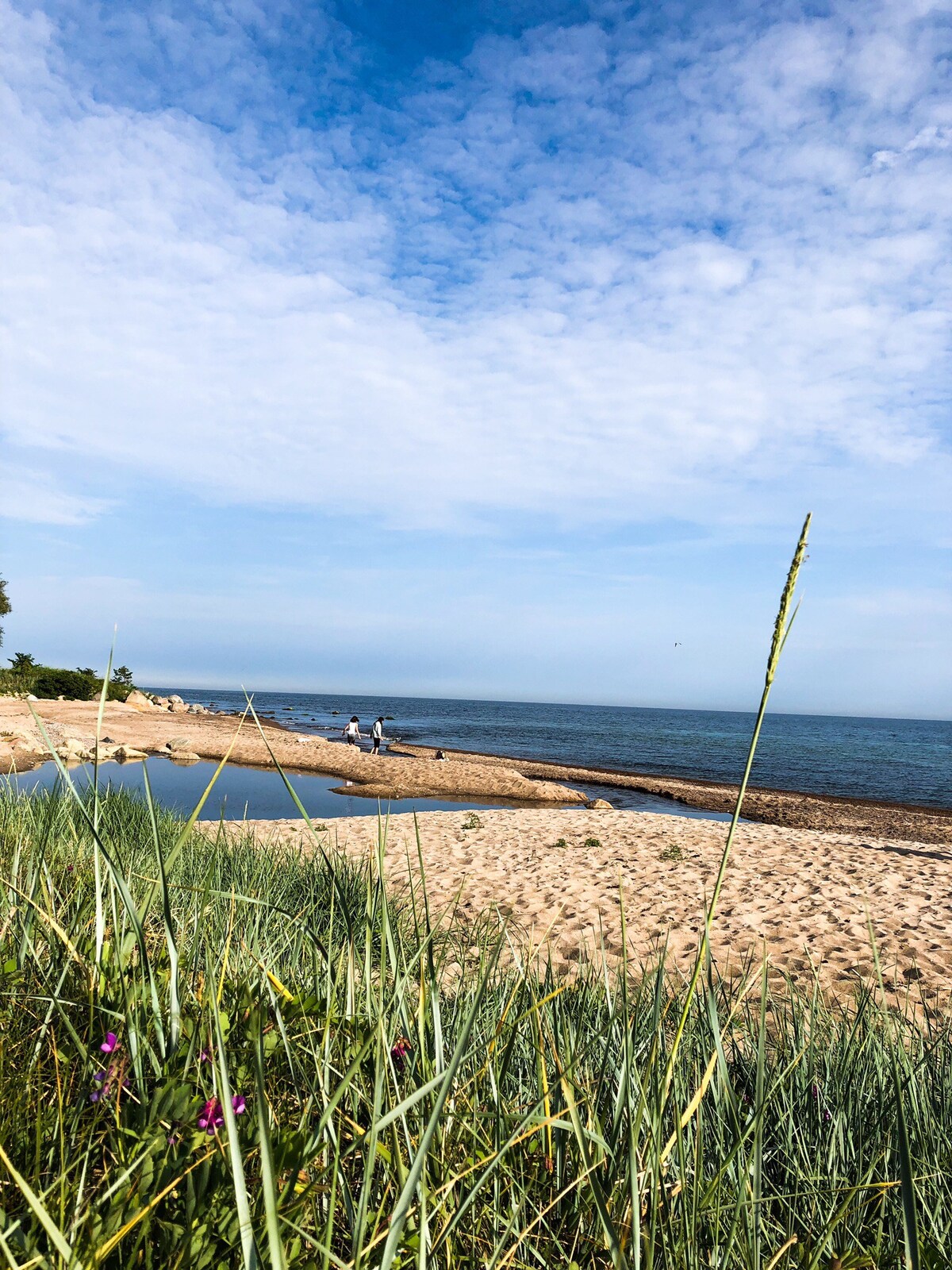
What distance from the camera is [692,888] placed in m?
8.92

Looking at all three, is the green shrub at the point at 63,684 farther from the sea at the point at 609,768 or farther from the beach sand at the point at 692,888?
the beach sand at the point at 692,888

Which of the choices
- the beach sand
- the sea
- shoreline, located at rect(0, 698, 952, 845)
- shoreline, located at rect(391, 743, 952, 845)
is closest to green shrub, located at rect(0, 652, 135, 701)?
shoreline, located at rect(0, 698, 952, 845)

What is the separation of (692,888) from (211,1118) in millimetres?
8558

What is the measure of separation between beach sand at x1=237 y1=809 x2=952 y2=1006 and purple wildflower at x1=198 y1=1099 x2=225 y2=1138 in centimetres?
291

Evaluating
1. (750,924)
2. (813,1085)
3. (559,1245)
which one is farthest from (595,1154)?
(750,924)

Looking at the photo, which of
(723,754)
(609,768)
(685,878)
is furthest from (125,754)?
(723,754)

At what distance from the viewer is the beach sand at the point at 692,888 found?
6629mm

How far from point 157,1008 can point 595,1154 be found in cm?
98

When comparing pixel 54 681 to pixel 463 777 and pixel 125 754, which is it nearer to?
pixel 125 754

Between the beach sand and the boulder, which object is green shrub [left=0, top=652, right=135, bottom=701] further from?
the beach sand

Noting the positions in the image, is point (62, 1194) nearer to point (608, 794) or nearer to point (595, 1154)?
point (595, 1154)

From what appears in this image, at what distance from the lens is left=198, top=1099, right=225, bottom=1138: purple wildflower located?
1270 mm

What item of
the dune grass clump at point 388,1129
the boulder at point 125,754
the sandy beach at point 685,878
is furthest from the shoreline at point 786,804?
the dune grass clump at point 388,1129

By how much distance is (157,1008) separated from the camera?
152 centimetres
